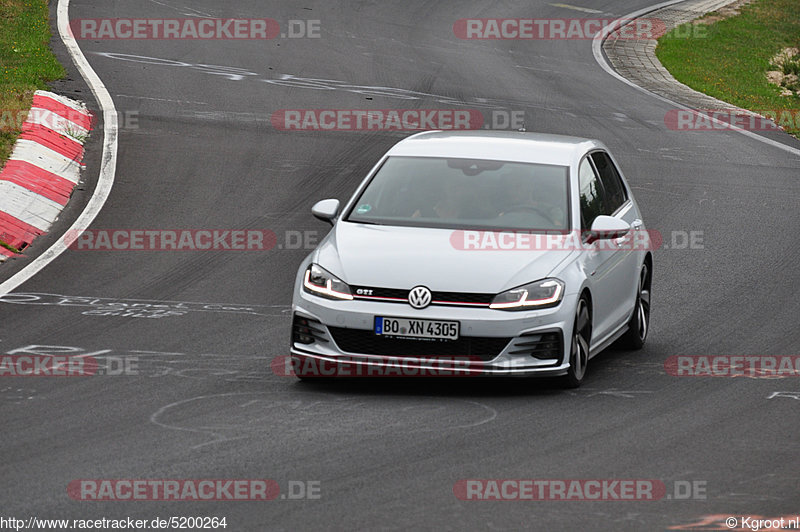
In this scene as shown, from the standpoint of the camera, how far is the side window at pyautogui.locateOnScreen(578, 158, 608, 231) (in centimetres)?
1016

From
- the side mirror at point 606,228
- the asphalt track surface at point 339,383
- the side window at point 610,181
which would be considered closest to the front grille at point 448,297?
the asphalt track surface at point 339,383

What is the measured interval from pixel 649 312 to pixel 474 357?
318cm

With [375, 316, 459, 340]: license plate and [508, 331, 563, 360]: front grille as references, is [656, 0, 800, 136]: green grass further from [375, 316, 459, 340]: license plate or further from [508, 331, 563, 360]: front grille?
[375, 316, 459, 340]: license plate

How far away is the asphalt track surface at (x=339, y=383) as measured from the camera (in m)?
6.91

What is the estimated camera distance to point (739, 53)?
1332 inches

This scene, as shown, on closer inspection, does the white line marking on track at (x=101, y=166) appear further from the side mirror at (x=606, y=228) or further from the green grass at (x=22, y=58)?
the side mirror at (x=606, y=228)

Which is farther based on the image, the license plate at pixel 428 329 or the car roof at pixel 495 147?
the car roof at pixel 495 147

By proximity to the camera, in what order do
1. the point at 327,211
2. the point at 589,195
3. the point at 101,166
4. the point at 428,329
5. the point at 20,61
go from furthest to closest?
the point at 20,61 < the point at 101,166 < the point at 589,195 < the point at 327,211 < the point at 428,329

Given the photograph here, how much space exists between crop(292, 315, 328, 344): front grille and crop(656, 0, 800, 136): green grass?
1703 cm

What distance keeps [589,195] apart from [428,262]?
74.0 inches

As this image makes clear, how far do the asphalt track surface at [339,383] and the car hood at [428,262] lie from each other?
2.52 feet

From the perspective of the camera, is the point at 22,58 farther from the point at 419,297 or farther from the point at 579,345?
the point at 579,345

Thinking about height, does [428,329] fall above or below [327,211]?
below

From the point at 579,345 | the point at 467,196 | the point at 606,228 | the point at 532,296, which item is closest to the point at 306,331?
the point at 532,296
